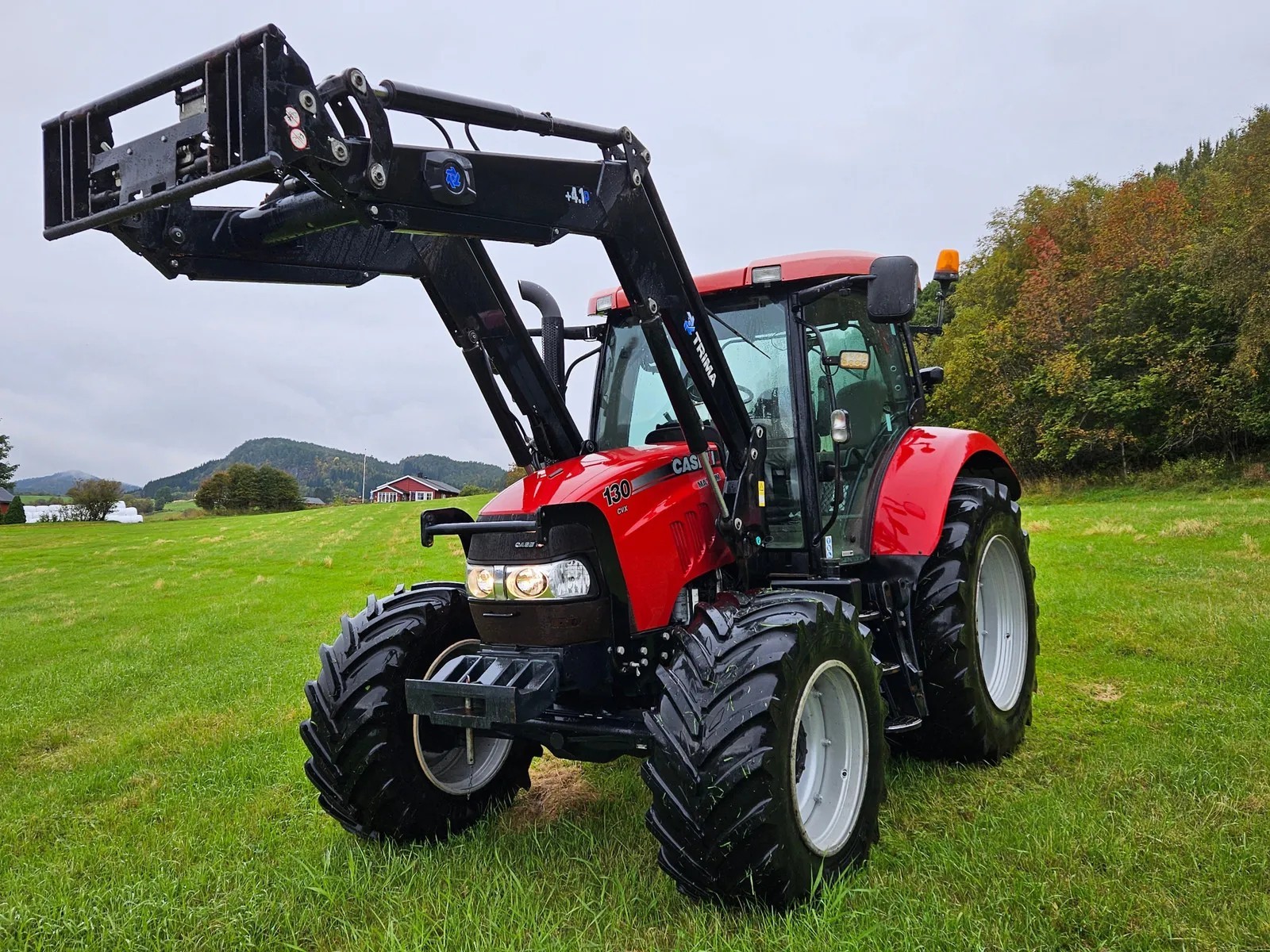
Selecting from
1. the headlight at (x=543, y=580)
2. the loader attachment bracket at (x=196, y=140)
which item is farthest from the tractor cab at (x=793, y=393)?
the loader attachment bracket at (x=196, y=140)

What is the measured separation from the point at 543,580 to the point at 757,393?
4.83 ft

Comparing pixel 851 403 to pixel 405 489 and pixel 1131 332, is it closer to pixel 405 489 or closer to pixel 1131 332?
pixel 1131 332

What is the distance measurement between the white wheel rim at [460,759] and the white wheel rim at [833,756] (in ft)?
4.23

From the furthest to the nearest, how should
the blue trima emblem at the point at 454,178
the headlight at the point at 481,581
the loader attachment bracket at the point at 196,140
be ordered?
the headlight at the point at 481,581
the blue trima emblem at the point at 454,178
the loader attachment bracket at the point at 196,140

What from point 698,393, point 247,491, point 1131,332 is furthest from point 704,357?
point 247,491

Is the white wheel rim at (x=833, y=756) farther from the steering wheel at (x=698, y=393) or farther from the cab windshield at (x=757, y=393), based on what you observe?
the steering wheel at (x=698, y=393)

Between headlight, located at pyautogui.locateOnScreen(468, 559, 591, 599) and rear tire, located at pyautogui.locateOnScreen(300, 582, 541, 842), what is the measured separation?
0.53 meters

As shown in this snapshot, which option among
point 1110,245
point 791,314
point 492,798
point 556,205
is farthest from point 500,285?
point 1110,245

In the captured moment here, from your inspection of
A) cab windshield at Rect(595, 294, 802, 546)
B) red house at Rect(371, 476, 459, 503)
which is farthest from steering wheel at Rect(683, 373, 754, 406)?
red house at Rect(371, 476, 459, 503)

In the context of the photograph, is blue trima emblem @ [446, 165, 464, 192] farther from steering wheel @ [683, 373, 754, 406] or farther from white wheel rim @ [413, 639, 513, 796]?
white wheel rim @ [413, 639, 513, 796]

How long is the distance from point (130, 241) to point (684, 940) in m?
2.77

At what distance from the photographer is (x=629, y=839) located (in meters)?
3.68

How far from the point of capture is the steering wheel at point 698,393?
4062mm

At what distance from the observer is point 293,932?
3.03 m
